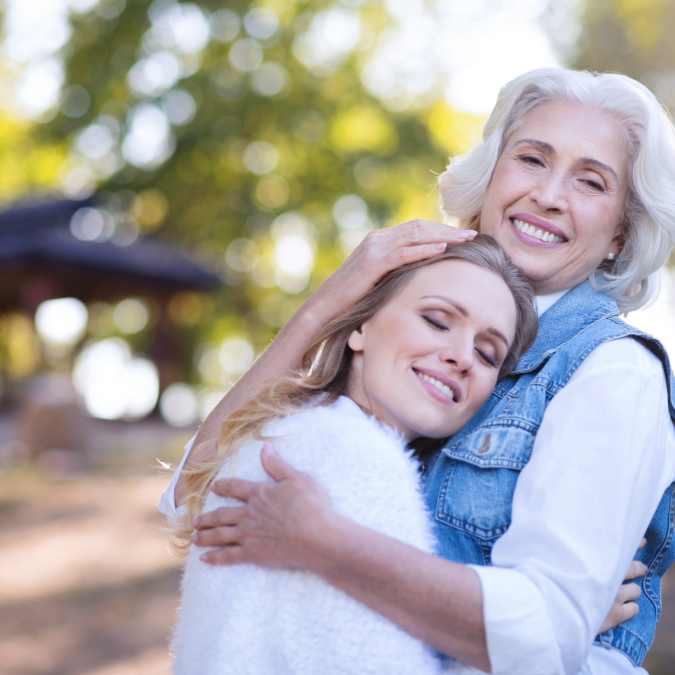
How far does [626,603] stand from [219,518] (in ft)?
3.52

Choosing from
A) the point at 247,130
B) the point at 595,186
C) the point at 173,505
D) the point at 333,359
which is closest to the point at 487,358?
the point at 333,359

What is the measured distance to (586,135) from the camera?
89.3 inches

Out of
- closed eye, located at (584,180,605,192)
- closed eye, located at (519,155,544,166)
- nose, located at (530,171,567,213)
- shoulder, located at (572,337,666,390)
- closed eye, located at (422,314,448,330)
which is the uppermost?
closed eye, located at (519,155,544,166)

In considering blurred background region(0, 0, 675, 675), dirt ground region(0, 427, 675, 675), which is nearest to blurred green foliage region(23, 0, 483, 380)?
blurred background region(0, 0, 675, 675)

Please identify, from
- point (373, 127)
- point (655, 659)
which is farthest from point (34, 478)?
point (373, 127)

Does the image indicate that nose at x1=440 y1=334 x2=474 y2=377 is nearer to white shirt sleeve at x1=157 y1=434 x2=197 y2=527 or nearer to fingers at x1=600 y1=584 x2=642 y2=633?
fingers at x1=600 y1=584 x2=642 y2=633

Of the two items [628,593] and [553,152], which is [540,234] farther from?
[628,593]

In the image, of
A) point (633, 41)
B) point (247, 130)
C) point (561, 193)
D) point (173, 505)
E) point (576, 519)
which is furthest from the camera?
point (247, 130)

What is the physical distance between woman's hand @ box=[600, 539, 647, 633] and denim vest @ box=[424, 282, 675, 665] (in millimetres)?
60

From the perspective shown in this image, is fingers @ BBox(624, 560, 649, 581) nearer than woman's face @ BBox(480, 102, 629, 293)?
Yes

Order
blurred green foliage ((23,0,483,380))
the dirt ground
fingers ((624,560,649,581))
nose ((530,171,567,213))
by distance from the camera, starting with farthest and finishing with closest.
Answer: blurred green foliage ((23,0,483,380))
the dirt ground
nose ((530,171,567,213))
fingers ((624,560,649,581))

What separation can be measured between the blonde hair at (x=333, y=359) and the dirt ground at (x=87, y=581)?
1.69m

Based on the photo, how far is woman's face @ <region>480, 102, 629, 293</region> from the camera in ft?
7.48

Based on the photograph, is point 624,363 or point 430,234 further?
point 430,234
